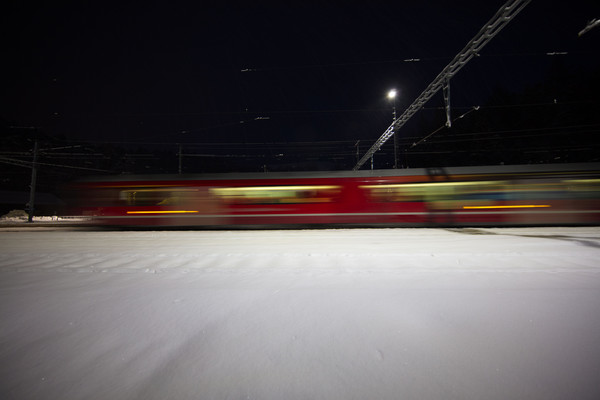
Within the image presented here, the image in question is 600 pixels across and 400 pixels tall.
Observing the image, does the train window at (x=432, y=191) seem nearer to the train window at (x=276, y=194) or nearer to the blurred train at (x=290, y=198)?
the blurred train at (x=290, y=198)

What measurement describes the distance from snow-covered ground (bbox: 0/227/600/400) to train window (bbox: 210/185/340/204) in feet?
22.3

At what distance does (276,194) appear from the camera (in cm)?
1003

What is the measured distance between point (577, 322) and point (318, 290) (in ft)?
6.72

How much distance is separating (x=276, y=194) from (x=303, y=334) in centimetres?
849

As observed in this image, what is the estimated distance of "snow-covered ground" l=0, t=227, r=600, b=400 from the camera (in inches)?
48.4

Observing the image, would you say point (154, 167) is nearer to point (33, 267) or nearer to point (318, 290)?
point (33, 267)

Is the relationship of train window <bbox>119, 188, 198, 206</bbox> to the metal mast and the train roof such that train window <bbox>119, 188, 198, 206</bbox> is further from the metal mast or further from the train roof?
the metal mast

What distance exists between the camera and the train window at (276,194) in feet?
32.8

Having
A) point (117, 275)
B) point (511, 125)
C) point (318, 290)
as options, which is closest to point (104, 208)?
point (117, 275)

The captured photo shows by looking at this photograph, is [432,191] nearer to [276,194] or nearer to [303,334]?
[276,194]

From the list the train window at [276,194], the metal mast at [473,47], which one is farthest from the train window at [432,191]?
the metal mast at [473,47]

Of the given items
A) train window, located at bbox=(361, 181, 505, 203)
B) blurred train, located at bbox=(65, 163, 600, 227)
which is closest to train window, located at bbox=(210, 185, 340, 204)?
blurred train, located at bbox=(65, 163, 600, 227)

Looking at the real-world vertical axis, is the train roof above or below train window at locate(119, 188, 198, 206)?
above

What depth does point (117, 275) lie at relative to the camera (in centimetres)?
311
